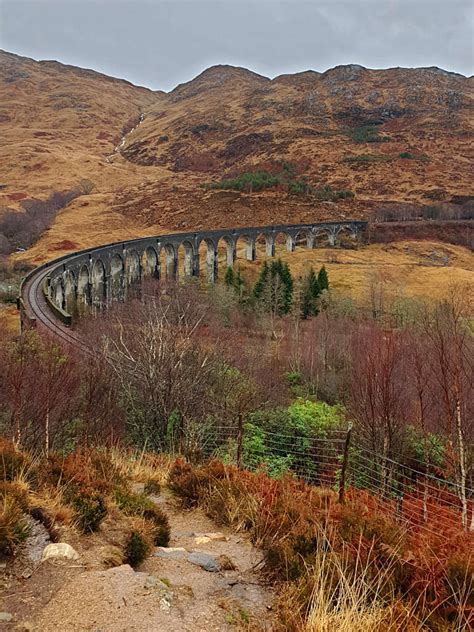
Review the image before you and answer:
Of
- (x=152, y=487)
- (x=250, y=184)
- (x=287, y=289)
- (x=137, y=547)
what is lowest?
(x=287, y=289)

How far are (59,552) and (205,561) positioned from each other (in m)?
1.43

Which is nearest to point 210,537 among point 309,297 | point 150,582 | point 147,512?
point 147,512

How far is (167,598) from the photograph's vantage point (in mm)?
3926

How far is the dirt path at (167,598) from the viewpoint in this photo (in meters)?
3.56

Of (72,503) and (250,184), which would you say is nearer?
(72,503)

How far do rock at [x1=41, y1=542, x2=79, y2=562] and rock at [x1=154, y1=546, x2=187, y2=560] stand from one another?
962 millimetres

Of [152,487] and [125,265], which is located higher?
[125,265]

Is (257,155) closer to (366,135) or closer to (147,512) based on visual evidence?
(366,135)

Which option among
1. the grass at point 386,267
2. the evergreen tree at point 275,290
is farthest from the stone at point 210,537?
the grass at point 386,267

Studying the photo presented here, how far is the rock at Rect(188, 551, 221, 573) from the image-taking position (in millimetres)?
4703

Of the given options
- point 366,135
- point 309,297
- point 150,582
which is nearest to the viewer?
point 150,582

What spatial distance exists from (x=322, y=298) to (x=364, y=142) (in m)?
105

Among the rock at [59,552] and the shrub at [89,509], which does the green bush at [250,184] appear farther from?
the rock at [59,552]

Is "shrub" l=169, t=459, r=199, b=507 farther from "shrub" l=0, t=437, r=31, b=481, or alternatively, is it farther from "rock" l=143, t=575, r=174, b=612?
"rock" l=143, t=575, r=174, b=612
